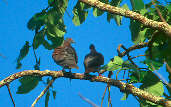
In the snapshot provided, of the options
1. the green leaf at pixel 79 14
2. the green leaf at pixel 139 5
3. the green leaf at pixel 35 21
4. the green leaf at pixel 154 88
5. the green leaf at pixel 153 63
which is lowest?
the green leaf at pixel 154 88

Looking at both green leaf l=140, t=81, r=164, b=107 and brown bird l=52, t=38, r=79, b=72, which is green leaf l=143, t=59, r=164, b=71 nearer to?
green leaf l=140, t=81, r=164, b=107

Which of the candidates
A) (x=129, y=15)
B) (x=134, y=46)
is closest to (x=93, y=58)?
(x=134, y=46)

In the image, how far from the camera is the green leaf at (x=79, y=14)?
3.06 metres

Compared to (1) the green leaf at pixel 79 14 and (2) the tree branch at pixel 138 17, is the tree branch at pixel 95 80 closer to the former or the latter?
(2) the tree branch at pixel 138 17

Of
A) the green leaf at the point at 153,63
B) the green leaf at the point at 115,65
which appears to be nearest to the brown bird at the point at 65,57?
the green leaf at the point at 115,65

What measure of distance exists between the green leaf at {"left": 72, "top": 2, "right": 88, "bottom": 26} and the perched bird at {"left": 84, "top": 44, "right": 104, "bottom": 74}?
18.1 inches

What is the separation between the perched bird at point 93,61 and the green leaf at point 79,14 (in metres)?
0.46

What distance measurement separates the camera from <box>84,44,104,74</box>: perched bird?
290cm

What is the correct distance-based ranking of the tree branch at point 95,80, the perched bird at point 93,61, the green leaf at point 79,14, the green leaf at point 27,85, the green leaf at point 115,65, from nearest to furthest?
the green leaf at point 115,65, the tree branch at point 95,80, the green leaf at point 27,85, the perched bird at point 93,61, the green leaf at point 79,14

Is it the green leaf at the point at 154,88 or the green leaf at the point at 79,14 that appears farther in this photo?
the green leaf at the point at 79,14

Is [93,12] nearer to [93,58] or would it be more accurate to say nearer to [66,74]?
[93,58]

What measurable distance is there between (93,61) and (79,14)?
0.65 m

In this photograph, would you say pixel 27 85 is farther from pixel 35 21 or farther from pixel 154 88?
pixel 154 88

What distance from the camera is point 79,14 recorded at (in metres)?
3.10
